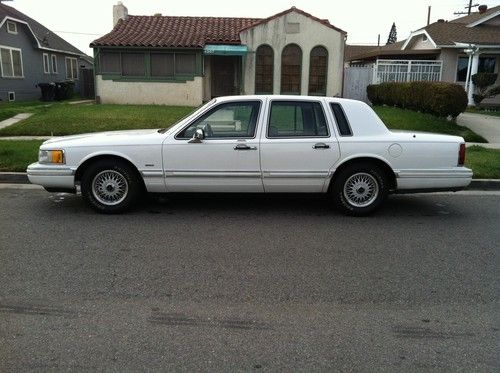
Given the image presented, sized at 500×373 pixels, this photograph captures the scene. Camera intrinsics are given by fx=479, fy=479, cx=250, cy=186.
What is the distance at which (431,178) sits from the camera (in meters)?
6.19

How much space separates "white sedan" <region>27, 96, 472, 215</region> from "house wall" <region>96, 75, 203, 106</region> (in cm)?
1602

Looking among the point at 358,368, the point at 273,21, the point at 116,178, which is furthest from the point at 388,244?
the point at 273,21

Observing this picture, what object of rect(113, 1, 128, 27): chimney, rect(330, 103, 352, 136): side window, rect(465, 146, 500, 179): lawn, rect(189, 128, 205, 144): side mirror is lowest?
rect(465, 146, 500, 179): lawn

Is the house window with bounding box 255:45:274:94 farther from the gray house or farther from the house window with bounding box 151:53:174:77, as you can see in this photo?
the gray house

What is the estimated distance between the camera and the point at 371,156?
20.0 feet

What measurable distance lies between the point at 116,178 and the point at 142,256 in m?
1.76

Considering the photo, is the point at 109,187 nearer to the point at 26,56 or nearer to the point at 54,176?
the point at 54,176

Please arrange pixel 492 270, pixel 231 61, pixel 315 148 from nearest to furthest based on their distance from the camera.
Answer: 1. pixel 492 270
2. pixel 315 148
3. pixel 231 61

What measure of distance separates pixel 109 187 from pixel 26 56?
77.5ft

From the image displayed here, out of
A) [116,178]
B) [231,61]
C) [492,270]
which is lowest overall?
[492,270]

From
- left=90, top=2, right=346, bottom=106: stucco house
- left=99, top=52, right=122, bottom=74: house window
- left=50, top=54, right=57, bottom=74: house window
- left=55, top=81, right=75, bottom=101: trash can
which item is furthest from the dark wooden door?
left=50, top=54, right=57, bottom=74: house window

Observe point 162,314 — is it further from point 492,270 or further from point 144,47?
point 144,47

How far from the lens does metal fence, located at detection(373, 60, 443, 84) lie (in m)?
22.6

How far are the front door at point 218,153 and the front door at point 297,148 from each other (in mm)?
172
